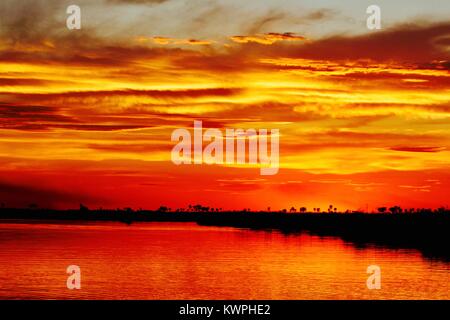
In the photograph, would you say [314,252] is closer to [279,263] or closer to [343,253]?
[343,253]

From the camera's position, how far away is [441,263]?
69312mm

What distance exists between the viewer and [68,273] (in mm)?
54969
